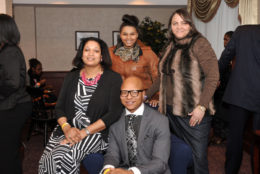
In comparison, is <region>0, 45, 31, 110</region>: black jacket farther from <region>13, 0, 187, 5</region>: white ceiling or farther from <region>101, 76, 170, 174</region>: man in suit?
<region>13, 0, 187, 5</region>: white ceiling

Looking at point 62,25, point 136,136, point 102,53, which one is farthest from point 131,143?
point 62,25

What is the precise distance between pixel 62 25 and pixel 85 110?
6.53m

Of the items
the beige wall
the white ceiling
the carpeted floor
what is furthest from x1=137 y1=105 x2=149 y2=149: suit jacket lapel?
the beige wall

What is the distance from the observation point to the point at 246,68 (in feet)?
8.46

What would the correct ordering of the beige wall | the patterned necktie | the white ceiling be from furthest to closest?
the beige wall < the white ceiling < the patterned necktie

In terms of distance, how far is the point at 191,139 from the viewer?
7.76 feet

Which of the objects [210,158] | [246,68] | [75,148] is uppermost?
[246,68]

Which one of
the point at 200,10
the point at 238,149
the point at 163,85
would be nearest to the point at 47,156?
the point at 163,85

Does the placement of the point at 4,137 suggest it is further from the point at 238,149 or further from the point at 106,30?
the point at 106,30

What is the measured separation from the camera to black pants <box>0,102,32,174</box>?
2348 millimetres

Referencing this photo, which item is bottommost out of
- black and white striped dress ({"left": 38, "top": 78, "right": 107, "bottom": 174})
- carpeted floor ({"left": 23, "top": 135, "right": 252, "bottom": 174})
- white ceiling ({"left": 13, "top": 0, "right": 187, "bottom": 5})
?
carpeted floor ({"left": 23, "top": 135, "right": 252, "bottom": 174})

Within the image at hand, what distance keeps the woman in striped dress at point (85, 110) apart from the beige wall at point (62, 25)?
607 cm

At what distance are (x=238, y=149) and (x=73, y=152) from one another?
5.15 feet

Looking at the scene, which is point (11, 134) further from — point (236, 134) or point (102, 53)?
point (236, 134)
